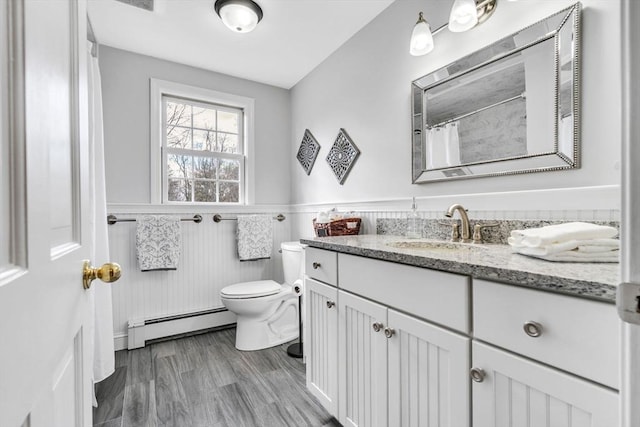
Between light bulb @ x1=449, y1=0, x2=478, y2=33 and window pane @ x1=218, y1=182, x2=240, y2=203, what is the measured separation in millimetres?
2167

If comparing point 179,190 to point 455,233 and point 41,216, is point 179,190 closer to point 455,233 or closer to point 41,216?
point 455,233

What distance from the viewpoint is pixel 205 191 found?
2766mm

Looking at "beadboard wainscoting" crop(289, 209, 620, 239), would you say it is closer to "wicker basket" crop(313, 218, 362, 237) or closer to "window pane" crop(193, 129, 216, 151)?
"wicker basket" crop(313, 218, 362, 237)

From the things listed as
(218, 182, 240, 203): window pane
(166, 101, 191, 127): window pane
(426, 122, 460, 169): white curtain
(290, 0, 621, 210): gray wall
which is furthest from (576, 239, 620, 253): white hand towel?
(166, 101, 191, 127): window pane

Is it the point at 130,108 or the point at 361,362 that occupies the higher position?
the point at 130,108

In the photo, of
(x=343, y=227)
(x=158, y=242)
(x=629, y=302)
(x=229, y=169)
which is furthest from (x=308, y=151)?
(x=629, y=302)

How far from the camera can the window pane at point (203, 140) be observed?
8.97 ft

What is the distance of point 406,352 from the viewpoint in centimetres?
105

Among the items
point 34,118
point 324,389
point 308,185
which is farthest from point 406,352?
point 308,185

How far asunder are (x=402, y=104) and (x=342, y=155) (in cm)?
63

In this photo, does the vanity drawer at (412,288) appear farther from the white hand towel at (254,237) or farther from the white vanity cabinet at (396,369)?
the white hand towel at (254,237)

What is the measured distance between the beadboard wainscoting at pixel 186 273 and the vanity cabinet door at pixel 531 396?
2.30 metres

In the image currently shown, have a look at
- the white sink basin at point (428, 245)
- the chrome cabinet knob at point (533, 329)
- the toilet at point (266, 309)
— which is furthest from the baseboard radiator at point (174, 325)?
the chrome cabinet knob at point (533, 329)

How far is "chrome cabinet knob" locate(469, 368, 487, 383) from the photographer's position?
2.66ft
